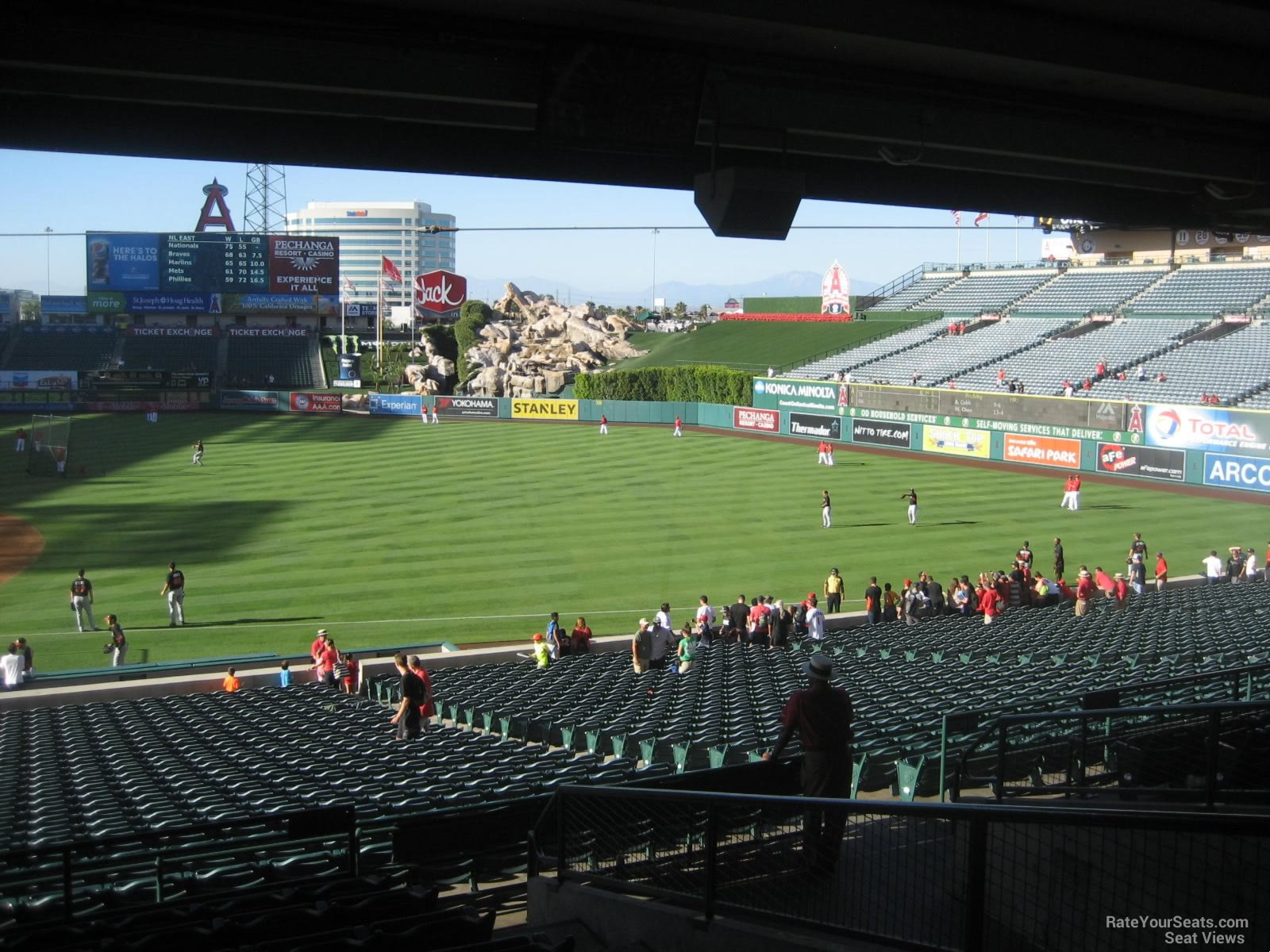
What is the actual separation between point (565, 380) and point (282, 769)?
66393 millimetres

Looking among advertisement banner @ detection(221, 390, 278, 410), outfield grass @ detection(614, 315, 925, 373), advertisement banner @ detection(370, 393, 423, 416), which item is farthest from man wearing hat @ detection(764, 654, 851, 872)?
advertisement banner @ detection(221, 390, 278, 410)

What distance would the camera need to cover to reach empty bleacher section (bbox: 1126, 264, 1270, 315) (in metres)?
49.7

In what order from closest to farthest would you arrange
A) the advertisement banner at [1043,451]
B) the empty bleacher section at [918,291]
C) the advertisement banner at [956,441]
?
1. the advertisement banner at [1043,451]
2. the advertisement banner at [956,441]
3. the empty bleacher section at [918,291]

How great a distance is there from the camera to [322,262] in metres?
80.1

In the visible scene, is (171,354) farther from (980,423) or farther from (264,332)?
(980,423)

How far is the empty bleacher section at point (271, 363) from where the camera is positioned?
3039 inches

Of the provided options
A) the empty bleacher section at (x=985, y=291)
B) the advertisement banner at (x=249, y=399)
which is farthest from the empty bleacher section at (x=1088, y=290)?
the advertisement banner at (x=249, y=399)

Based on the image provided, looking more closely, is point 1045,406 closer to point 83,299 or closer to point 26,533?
point 26,533

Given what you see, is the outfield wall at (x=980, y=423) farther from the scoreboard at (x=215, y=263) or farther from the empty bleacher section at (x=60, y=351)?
the scoreboard at (x=215, y=263)

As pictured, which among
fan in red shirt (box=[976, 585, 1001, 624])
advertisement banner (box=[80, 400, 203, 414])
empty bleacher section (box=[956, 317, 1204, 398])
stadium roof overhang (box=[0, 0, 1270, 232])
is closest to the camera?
stadium roof overhang (box=[0, 0, 1270, 232])

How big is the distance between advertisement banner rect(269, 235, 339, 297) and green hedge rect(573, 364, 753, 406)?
73.9 ft

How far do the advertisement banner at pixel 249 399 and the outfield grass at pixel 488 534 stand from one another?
1984 centimetres

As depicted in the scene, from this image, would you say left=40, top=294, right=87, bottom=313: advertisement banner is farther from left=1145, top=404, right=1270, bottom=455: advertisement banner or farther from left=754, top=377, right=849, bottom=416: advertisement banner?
left=1145, top=404, right=1270, bottom=455: advertisement banner

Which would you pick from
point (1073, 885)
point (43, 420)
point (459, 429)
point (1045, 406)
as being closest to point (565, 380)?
point (459, 429)
